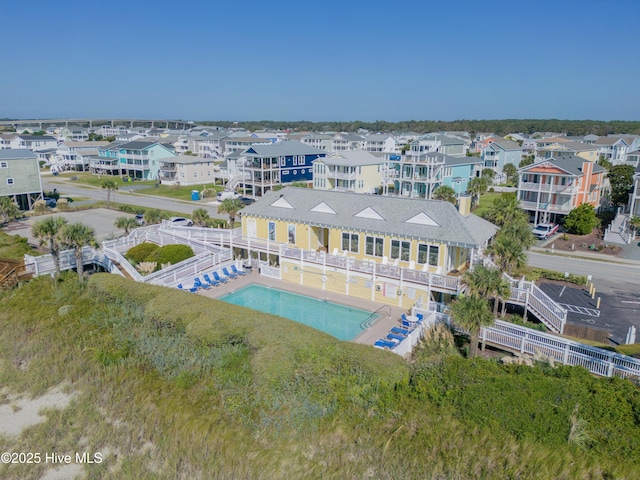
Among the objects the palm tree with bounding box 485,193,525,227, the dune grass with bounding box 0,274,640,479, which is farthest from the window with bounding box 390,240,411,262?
the palm tree with bounding box 485,193,525,227

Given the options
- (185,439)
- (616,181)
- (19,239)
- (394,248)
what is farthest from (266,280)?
(616,181)

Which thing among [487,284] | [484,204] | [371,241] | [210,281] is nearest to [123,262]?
[210,281]

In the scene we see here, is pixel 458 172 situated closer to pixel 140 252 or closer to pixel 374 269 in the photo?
pixel 374 269

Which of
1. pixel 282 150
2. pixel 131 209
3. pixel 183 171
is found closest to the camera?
pixel 131 209

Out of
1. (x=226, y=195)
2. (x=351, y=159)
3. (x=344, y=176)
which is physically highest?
(x=351, y=159)

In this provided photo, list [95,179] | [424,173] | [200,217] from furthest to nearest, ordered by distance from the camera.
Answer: [95,179] → [424,173] → [200,217]

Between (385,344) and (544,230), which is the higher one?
(385,344)

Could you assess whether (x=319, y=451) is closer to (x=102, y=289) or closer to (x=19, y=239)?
(x=102, y=289)
